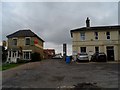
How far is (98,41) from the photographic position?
34.3m

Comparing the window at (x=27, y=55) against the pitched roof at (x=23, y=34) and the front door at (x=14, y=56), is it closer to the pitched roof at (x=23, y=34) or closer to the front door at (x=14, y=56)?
the front door at (x=14, y=56)

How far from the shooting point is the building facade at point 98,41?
1321 inches

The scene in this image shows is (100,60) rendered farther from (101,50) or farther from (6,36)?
(6,36)

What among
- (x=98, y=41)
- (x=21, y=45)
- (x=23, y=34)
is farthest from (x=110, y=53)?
(x=23, y=34)

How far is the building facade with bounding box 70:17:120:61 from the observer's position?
33562 millimetres

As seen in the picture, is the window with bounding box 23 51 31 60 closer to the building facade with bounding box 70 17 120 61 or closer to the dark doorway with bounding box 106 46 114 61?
the building facade with bounding box 70 17 120 61

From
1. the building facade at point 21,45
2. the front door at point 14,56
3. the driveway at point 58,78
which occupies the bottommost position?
the driveway at point 58,78

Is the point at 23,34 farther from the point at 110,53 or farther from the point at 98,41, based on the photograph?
the point at 110,53

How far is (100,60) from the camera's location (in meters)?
29.3

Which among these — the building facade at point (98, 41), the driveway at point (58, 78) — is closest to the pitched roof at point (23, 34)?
the building facade at point (98, 41)

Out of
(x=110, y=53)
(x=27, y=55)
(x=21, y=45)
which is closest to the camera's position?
(x=110, y=53)

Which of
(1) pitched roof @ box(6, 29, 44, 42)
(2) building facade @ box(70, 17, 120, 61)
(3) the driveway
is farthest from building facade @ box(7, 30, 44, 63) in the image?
(3) the driveway

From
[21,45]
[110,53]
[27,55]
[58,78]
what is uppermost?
[21,45]

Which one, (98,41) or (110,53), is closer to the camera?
(110,53)
